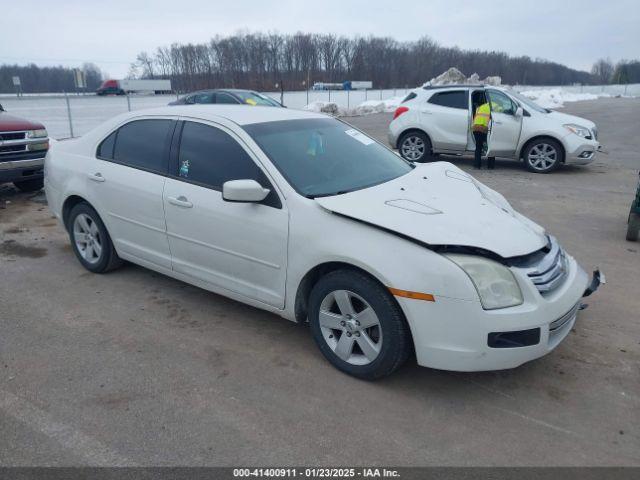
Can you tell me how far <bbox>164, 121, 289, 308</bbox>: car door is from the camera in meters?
3.46

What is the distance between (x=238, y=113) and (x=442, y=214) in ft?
6.24

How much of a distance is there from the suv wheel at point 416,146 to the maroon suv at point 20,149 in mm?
7271

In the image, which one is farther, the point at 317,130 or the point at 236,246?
the point at 317,130

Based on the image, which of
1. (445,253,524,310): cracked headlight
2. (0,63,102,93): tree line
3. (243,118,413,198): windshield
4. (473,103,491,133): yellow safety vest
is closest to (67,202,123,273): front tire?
(243,118,413,198): windshield

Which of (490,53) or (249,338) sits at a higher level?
(490,53)

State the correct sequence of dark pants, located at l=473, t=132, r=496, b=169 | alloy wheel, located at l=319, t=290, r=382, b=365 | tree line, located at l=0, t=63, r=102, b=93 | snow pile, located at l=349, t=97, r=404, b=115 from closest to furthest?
alloy wheel, located at l=319, t=290, r=382, b=365
dark pants, located at l=473, t=132, r=496, b=169
snow pile, located at l=349, t=97, r=404, b=115
tree line, located at l=0, t=63, r=102, b=93

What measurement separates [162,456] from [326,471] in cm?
84

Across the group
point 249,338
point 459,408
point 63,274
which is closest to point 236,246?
point 249,338

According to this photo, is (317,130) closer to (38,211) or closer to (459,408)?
(459,408)

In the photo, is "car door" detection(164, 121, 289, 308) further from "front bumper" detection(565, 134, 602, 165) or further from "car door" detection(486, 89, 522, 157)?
"front bumper" detection(565, 134, 602, 165)

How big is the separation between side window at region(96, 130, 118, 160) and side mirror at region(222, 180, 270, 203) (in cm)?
189

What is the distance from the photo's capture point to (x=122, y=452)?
2609mm

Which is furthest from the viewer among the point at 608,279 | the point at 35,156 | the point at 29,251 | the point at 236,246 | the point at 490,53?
the point at 490,53

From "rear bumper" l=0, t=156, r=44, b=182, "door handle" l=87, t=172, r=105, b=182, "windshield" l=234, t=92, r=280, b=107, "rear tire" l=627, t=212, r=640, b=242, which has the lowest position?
"rear tire" l=627, t=212, r=640, b=242
